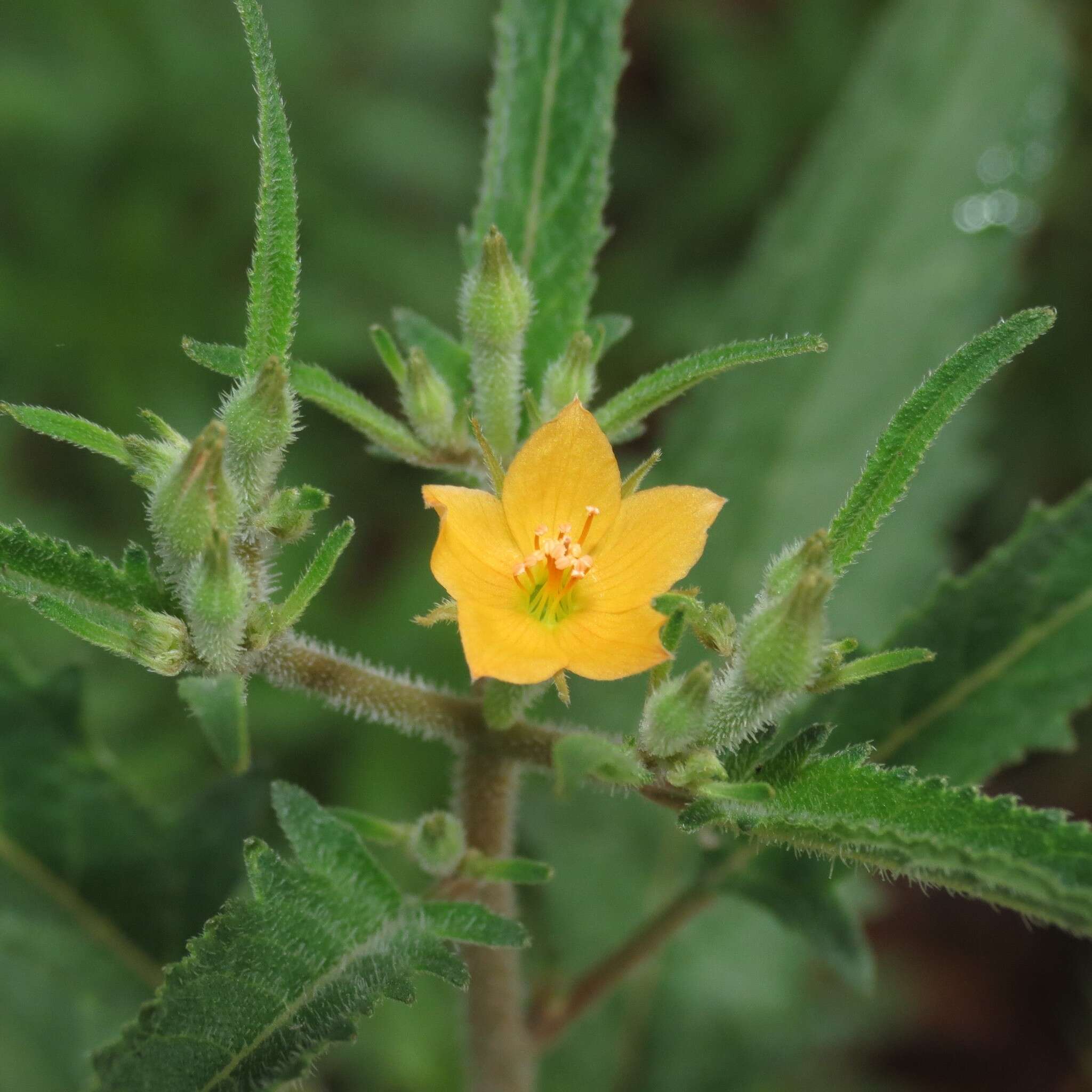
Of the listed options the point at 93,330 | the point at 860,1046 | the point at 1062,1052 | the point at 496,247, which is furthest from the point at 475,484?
the point at 1062,1052

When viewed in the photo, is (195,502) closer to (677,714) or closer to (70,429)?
(70,429)

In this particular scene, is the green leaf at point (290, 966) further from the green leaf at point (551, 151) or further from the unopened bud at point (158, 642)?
the green leaf at point (551, 151)

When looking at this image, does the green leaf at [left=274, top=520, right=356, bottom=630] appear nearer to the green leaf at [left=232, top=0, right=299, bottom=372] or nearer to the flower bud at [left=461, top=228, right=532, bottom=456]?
the green leaf at [left=232, top=0, right=299, bottom=372]

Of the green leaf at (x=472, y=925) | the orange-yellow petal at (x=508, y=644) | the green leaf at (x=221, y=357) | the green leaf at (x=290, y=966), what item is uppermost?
the green leaf at (x=221, y=357)

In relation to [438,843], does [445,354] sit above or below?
above

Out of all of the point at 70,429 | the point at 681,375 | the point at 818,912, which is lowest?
the point at 818,912

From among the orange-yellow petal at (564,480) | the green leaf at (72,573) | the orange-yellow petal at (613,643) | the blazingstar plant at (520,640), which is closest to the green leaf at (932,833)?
the blazingstar plant at (520,640)

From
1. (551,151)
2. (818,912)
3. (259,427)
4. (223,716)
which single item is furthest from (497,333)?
(818,912)
